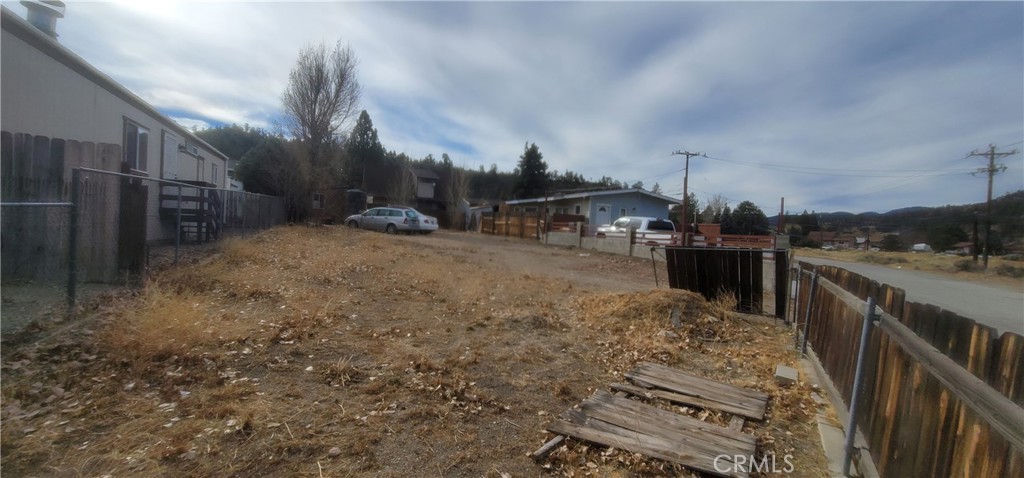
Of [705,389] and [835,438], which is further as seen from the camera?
[705,389]

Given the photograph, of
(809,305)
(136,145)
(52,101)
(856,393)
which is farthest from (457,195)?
(856,393)

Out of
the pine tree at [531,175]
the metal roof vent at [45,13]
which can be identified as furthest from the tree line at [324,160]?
the metal roof vent at [45,13]

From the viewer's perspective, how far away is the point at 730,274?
836 cm

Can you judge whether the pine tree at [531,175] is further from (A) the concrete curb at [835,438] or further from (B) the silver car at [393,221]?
(A) the concrete curb at [835,438]

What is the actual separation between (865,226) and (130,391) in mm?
38835

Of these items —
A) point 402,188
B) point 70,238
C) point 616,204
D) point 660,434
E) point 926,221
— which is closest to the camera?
point 660,434

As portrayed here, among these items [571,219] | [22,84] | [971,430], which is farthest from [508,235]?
[971,430]

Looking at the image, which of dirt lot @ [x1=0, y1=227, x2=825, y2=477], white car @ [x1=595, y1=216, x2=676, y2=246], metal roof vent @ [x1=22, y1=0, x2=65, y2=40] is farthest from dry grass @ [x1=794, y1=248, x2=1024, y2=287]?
metal roof vent @ [x1=22, y1=0, x2=65, y2=40]

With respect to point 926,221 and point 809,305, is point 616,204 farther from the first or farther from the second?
point 809,305

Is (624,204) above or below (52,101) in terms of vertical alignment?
above

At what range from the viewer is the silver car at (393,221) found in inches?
1001

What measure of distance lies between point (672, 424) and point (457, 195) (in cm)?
4596

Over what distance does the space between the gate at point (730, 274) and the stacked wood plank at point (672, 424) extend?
416 centimetres

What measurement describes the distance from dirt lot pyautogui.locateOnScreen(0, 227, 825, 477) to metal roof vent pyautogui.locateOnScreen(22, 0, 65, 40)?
7115 millimetres
